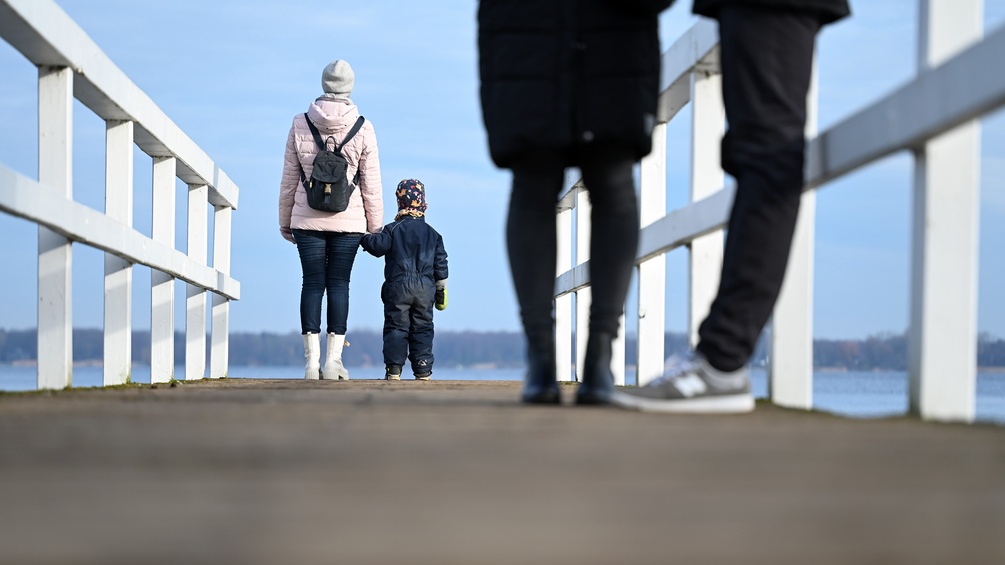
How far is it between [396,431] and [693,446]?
46 centimetres

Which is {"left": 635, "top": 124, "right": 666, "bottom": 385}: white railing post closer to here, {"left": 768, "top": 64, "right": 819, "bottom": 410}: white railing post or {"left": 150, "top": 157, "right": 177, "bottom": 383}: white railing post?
{"left": 768, "top": 64, "right": 819, "bottom": 410}: white railing post

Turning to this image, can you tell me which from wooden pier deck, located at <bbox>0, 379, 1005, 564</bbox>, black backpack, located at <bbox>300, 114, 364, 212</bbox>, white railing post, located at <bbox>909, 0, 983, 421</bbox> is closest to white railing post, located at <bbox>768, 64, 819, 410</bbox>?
white railing post, located at <bbox>909, 0, 983, 421</bbox>

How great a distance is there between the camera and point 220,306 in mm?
8234

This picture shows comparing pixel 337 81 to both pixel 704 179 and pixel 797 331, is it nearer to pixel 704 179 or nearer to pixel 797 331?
pixel 704 179

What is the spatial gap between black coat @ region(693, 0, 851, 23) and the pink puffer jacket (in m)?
4.16

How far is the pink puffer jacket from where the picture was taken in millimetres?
6711

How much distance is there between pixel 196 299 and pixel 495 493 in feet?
20.7

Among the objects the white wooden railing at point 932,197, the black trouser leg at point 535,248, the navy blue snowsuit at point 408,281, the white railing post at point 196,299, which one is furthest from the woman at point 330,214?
the black trouser leg at point 535,248

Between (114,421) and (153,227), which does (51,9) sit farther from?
(153,227)

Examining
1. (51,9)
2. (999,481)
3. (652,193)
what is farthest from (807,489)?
(652,193)

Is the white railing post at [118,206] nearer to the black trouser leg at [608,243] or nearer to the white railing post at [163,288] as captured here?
the white railing post at [163,288]

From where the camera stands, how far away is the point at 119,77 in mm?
4398

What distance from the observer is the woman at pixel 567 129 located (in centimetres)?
287

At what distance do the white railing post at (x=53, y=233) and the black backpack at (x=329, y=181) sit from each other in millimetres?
2862
